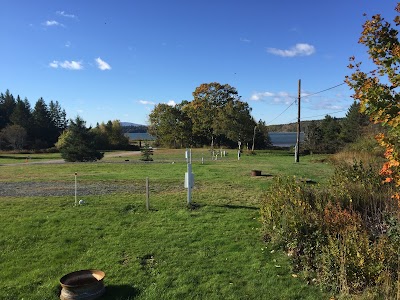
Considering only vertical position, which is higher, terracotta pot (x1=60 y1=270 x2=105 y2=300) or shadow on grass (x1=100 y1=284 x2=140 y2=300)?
terracotta pot (x1=60 y1=270 x2=105 y2=300)

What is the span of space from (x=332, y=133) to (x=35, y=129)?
223ft

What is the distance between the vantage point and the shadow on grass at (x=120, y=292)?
542 centimetres

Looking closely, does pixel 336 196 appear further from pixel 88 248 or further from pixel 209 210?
pixel 88 248

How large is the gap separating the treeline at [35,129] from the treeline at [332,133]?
40180 mm

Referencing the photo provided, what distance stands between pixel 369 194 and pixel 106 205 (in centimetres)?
733

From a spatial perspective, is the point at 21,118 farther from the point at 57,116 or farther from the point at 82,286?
the point at 82,286

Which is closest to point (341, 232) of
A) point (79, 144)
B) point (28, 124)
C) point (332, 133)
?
point (79, 144)

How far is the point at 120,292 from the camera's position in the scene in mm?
5551

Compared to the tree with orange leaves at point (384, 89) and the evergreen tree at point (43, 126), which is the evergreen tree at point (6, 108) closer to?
the evergreen tree at point (43, 126)

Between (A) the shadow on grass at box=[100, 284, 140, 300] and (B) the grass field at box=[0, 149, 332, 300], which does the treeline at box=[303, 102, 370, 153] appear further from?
(A) the shadow on grass at box=[100, 284, 140, 300]

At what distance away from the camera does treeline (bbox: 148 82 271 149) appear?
161ft

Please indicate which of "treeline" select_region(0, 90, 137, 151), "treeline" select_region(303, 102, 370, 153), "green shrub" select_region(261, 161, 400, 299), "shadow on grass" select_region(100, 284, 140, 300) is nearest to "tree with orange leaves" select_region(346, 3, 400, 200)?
"green shrub" select_region(261, 161, 400, 299)

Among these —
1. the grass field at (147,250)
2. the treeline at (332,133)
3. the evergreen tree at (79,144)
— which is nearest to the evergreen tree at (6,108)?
the evergreen tree at (79,144)

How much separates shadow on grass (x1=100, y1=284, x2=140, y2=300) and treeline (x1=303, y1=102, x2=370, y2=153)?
5855 cm
